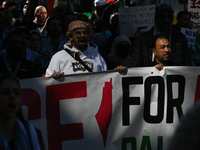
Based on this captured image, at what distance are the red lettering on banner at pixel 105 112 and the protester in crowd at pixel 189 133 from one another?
3.28 m

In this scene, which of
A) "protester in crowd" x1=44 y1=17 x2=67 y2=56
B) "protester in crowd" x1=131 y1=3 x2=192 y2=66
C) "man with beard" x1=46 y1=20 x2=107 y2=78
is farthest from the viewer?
"protester in crowd" x1=44 y1=17 x2=67 y2=56

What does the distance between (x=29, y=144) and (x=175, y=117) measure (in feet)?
9.20

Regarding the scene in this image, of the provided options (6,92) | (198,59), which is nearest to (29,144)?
(6,92)

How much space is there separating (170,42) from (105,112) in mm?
1545

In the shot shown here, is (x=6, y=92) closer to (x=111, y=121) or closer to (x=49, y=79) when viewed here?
(x=49, y=79)

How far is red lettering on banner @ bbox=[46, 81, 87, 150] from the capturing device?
192 inches

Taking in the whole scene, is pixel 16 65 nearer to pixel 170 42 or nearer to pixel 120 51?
pixel 120 51

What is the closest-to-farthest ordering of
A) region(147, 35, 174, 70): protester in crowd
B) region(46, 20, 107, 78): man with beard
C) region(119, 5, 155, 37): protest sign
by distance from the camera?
region(46, 20, 107, 78): man with beard, region(147, 35, 174, 70): protester in crowd, region(119, 5, 155, 37): protest sign

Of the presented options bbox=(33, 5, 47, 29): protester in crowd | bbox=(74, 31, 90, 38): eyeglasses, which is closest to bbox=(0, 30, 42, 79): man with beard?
bbox=(74, 31, 90, 38): eyeglasses

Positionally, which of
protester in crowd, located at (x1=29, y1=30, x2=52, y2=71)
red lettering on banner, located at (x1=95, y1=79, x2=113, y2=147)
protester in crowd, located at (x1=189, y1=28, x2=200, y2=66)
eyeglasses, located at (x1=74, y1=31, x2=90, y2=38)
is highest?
eyeglasses, located at (x1=74, y1=31, x2=90, y2=38)

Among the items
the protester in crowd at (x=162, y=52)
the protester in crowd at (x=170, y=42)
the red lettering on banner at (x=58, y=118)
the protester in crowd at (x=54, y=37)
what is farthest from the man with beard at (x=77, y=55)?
the protester in crowd at (x=54, y=37)

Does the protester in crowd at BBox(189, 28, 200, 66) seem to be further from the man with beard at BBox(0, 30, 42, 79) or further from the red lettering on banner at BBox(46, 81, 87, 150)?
the man with beard at BBox(0, 30, 42, 79)

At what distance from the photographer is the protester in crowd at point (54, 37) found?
6.67m

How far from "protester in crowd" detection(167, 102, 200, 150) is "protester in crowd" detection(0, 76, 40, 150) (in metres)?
1.21
